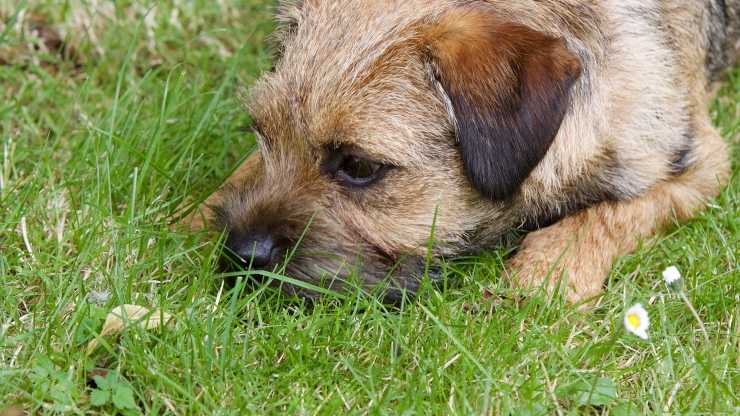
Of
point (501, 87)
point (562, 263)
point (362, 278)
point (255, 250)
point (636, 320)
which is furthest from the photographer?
point (562, 263)

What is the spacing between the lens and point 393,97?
2.83 metres

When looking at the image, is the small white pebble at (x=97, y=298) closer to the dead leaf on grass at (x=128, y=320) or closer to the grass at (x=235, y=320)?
the grass at (x=235, y=320)

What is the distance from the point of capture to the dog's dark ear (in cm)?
274

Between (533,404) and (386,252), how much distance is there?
0.73m

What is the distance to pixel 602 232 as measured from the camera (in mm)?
3301

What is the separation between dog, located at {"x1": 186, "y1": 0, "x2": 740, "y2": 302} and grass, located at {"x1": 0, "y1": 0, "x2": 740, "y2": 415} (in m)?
0.14

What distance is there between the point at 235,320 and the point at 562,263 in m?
1.16

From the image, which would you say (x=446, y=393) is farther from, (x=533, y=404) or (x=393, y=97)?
(x=393, y=97)

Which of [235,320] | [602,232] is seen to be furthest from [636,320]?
[235,320]

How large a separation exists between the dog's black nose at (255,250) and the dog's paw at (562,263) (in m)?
0.84

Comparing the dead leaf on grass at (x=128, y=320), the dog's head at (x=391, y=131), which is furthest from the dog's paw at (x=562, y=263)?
the dead leaf on grass at (x=128, y=320)

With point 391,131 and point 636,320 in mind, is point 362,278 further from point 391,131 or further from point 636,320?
point 636,320

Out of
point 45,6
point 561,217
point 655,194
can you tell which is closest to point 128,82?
point 45,6

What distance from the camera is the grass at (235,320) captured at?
2551mm
